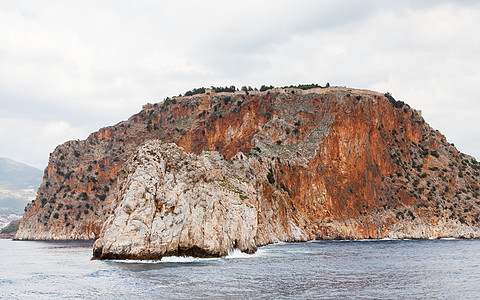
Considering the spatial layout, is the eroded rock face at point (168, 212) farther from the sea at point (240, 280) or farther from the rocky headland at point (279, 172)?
the sea at point (240, 280)

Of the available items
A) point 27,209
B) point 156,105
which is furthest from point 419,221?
point 27,209

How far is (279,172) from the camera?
109438 millimetres

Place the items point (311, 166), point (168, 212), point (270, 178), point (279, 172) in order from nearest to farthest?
point (168, 212), point (270, 178), point (279, 172), point (311, 166)

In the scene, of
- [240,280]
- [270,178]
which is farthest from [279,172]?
[240,280]

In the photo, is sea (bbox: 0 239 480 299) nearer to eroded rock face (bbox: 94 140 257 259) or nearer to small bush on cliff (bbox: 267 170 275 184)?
eroded rock face (bbox: 94 140 257 259)

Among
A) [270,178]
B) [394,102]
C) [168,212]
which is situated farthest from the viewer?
[394,102]

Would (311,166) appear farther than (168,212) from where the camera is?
Yes

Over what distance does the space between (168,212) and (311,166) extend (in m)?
70.7

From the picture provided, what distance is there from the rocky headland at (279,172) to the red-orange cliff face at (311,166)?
304 millimetres

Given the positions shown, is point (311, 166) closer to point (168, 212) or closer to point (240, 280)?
point (168, 212)

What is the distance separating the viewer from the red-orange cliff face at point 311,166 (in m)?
111

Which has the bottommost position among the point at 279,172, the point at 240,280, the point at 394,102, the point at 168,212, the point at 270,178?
the point at 240,280

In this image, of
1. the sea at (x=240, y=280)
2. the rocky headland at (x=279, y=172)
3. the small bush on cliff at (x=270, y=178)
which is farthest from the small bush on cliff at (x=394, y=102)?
the sea at (x=240, y=280)

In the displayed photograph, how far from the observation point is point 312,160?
379 ft
